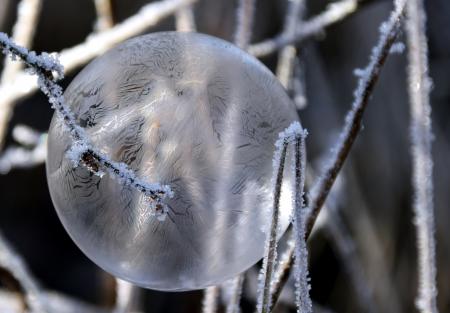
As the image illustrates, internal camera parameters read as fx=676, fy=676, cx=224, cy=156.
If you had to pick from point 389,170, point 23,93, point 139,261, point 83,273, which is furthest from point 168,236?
point 83,273

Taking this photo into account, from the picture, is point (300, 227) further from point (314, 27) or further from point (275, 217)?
point (314, 27)

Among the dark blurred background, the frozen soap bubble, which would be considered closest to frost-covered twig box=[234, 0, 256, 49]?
the frozen soap bubble

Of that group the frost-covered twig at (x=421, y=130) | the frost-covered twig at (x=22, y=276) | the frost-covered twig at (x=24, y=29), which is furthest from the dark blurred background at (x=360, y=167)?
the frost-covered twig at (x=421, y=130)

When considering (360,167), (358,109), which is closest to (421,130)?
(358,109)

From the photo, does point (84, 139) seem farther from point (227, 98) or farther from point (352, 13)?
point (352, 13)

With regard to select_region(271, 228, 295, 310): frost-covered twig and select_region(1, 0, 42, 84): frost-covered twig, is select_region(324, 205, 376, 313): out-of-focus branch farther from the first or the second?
select_region(1, 0, 42, 84): frost-covered twig
